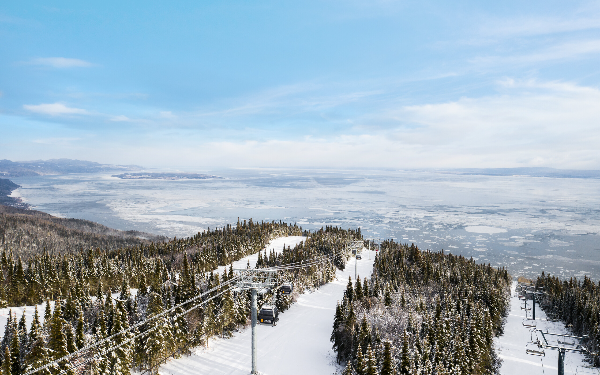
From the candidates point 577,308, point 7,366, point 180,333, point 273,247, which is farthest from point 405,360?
point 273,247

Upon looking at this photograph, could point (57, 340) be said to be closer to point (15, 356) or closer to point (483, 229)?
point (15, 356)

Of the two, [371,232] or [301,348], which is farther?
[371,232]

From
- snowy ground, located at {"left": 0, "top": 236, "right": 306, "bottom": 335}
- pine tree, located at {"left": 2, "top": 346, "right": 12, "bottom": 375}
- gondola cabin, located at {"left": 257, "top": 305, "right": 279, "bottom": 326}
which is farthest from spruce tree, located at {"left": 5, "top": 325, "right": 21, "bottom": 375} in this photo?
gondola cabin, located at {"left": 257, "top": 305, "right": 279, "bottom": 326}

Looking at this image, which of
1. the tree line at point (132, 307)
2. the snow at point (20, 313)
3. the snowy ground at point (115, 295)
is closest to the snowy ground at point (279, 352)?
the tree line at point (132, 307)

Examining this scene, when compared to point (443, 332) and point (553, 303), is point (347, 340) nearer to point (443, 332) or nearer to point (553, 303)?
point (443, 332)

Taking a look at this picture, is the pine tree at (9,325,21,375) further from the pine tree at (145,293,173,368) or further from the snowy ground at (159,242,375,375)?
the snowy ground at (159,242,375,375)

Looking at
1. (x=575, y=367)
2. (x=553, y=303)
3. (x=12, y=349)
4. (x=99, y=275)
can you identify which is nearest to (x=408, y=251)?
(x=553, y=303)

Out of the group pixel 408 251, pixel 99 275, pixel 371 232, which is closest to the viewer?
pixel 99 275

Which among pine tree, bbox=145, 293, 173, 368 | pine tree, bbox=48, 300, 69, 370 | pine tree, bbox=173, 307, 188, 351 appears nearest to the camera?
pine tree, bbox=48, 300, 69, 370
